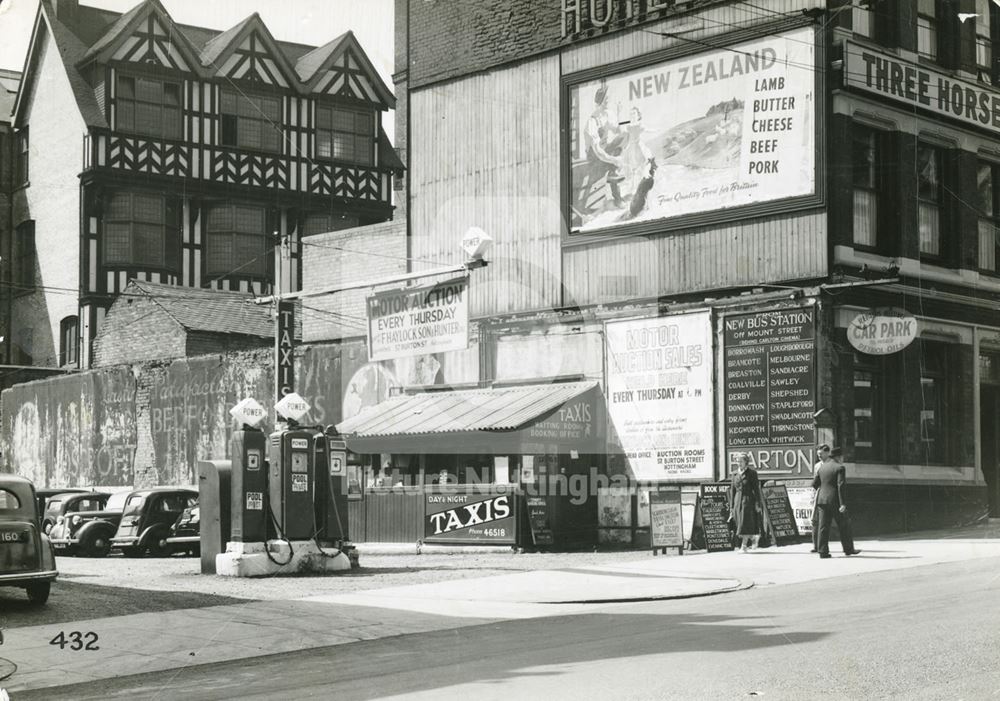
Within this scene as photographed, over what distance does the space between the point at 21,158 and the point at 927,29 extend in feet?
106

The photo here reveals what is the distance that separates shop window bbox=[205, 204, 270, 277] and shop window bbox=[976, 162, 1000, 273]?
988 inches

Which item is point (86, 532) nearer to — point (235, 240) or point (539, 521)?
point (539, 521)

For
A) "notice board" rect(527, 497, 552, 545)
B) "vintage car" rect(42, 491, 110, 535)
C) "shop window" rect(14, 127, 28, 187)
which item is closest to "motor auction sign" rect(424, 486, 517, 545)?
"notice board" rect(527, 497, 552, 545)

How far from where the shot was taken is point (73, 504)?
29.7m

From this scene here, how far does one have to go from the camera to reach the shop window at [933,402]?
1000 inches

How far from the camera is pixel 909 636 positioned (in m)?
10.1

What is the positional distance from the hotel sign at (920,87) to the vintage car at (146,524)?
16.4 m

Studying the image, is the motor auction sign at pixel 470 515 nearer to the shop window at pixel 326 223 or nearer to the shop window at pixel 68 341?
the shop window at pixel 326 223

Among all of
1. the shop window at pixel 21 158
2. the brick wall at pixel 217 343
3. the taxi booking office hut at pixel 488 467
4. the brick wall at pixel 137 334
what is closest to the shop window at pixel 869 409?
the taxi booking office hut at pixel 488 467

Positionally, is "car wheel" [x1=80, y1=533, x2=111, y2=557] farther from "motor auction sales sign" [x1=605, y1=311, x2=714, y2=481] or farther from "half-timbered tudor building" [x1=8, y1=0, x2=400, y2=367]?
"half-timbered tudor building" [x1=8, y1=0, x2=400, y2=367]

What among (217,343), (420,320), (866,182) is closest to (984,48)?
(866,182)

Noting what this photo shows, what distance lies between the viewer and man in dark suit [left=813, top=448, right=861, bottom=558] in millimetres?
19203

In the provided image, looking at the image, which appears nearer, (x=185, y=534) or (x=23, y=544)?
(x=23, y=544)

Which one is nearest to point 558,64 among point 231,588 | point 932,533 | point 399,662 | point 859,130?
point 859,130
